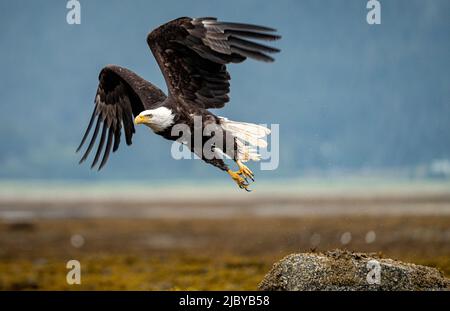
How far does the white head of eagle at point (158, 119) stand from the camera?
748 centimetres

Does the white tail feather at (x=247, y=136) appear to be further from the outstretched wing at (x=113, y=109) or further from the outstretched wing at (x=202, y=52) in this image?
the outstretched wing at (x=113, y=109)

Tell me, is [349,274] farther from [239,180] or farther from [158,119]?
[158,119]

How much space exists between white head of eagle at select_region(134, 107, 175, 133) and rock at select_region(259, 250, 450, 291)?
1975 millimetres

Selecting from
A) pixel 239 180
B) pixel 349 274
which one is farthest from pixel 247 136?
pixel 349 274

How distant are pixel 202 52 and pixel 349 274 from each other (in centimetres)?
280

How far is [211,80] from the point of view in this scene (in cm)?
784

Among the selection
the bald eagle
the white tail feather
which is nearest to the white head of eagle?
the bald eagle

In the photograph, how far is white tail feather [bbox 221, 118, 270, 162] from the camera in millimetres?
7617

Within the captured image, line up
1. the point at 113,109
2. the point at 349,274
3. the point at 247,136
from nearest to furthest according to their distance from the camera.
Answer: the point at 349,274 < the point at 247,136 < the point at 113,109

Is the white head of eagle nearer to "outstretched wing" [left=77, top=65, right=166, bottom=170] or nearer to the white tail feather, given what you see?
the white tail feather

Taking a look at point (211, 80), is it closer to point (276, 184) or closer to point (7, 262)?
point (7, 262)

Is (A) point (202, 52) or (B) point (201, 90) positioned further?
(B) point (201, 90)

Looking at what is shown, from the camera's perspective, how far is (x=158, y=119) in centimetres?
748

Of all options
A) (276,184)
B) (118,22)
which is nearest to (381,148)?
(276,184)
